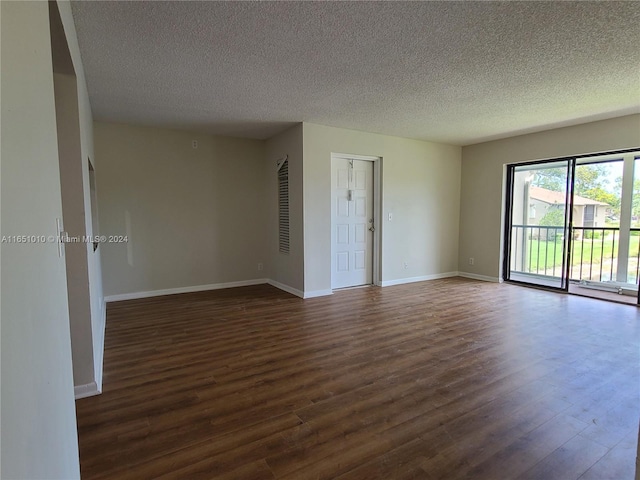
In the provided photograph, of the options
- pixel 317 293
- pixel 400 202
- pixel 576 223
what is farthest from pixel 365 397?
pixel 576 223

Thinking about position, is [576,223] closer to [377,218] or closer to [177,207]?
[377,218]

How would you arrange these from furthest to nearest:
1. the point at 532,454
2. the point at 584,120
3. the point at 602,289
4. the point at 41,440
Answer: the point at 602,289 → the point at 584,120 → the point at 532,454 → the point at 41,440

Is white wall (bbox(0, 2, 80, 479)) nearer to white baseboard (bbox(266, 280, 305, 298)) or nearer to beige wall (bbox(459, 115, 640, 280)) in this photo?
white baseboard (bbox(266, 280, 305, 298))

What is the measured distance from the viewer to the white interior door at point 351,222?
17.1 feet

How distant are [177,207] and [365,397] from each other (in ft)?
13.5

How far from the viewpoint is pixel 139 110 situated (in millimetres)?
4023

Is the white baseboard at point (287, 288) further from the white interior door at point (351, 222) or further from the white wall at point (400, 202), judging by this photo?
the white interior door at point (351, 222)

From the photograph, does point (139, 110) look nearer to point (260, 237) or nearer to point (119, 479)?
point (260, 237)

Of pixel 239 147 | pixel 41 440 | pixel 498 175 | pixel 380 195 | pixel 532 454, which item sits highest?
pixel 239 147

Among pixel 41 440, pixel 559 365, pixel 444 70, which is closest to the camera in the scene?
pixel 41 440

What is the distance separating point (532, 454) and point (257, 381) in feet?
5.71

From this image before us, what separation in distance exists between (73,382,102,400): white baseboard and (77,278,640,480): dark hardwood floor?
0.07 m

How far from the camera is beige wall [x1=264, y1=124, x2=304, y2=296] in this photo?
482 cm

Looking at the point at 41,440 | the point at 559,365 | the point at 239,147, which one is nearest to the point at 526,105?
the point at 559,365
